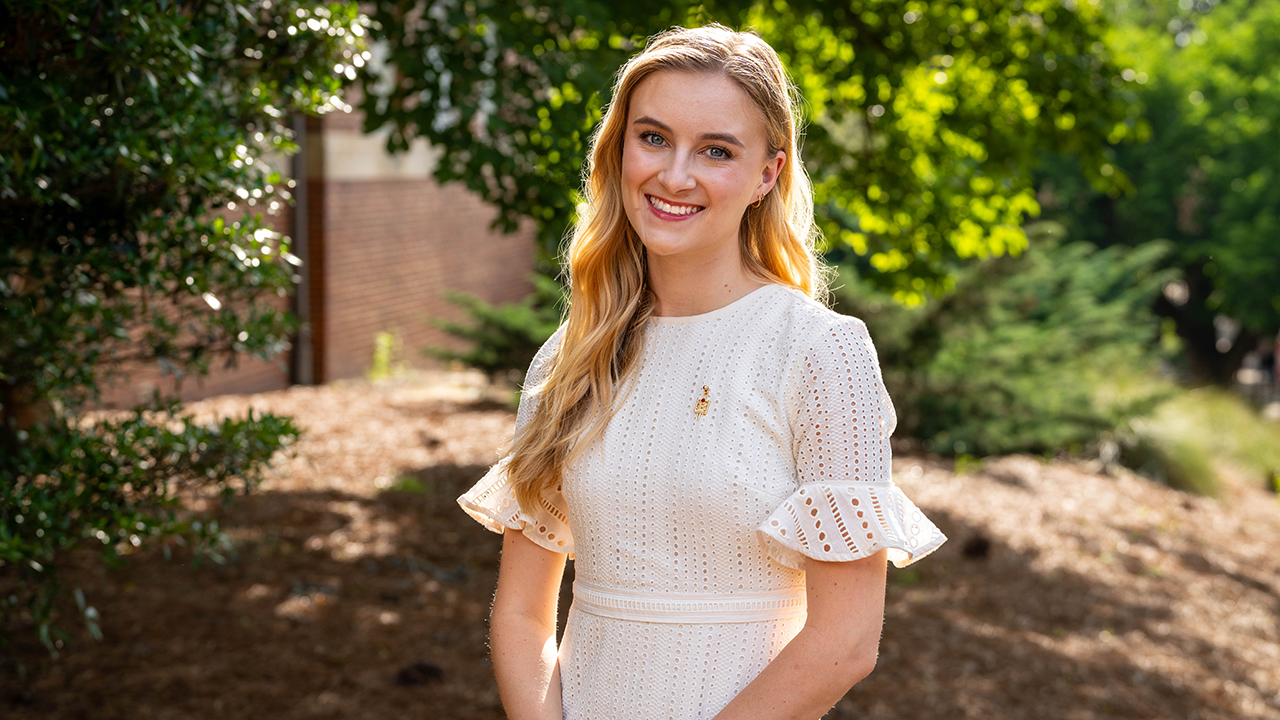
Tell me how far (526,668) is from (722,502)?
20.9 inches

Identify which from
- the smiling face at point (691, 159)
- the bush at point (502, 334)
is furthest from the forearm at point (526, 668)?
the bush at point (502, 334)

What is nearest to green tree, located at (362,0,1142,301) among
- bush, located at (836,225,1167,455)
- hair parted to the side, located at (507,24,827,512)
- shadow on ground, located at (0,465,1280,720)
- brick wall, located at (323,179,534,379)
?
shadow on ground, located at (0,465,1280,720)

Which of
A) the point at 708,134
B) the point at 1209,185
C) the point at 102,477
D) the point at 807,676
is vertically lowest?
the point at 1209,185

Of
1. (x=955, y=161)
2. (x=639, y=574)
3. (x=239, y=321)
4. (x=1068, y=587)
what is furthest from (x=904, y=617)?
(x=639, y=574)

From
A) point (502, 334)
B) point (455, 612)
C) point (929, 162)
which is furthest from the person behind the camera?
point (502, 334)

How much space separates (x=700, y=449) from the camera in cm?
187

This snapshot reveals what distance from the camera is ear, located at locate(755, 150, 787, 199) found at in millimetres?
1972

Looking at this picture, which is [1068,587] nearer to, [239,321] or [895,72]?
[895,72]

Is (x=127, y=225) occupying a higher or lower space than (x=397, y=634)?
higher

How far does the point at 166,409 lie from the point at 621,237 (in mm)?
1826

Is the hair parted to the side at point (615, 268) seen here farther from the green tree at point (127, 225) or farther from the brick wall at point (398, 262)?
the brick wall at point (398, 262)

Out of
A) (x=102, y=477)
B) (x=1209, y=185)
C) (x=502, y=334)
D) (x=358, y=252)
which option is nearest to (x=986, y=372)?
(x=502, y=334)

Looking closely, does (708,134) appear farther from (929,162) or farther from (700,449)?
(929,162)

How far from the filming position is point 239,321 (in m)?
3.34
